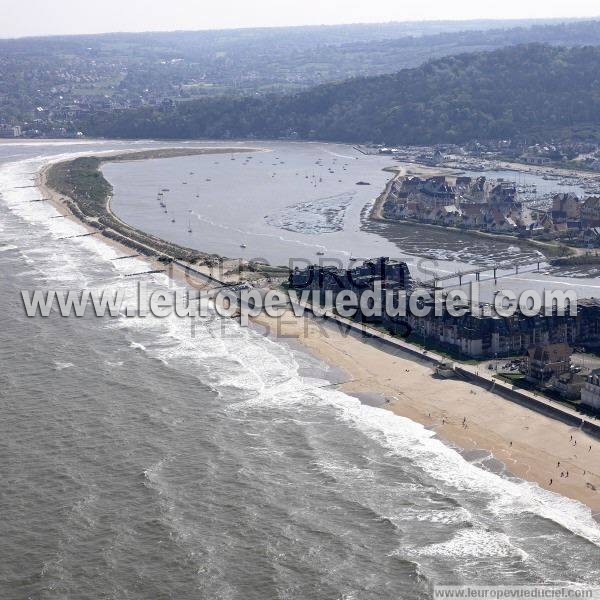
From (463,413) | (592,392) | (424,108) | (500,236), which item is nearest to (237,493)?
(463,413)

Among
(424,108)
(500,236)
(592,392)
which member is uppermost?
(424,108)

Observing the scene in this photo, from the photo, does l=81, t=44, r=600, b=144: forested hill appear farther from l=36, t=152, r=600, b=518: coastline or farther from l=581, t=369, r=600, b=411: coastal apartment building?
l=581, t=369, r=600, b=411: coastal apartment building

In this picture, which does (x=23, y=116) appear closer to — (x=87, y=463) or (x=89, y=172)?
(x=89, y=172)

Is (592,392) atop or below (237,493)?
atop

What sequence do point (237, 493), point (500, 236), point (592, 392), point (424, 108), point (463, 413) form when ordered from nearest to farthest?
point (237, 493)
point (592, 392)
point (463, 413)
point (500, 236)
point (424, 108)

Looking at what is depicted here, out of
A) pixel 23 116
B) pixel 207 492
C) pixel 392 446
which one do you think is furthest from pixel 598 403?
pixel 23 116

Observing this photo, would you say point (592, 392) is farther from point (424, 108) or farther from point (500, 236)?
point (424, 108)

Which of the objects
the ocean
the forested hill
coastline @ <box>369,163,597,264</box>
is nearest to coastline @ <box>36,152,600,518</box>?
the ocean
